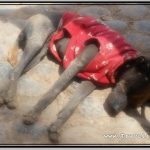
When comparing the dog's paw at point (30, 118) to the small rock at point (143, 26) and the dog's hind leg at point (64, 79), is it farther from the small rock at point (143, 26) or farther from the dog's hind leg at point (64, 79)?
the small rock at point (143, 26)

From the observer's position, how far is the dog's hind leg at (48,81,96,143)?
7.95ft

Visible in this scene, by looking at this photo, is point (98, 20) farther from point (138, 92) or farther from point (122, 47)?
point (138, 92)

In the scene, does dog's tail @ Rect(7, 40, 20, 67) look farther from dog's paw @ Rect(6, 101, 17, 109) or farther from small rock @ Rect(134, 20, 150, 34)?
small rock @ Rect(134, 20, 150, 34)

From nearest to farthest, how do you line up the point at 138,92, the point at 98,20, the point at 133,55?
the point at 138,92 → the point at 133,55 → the point at 98,20

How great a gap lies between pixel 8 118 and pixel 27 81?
27 centimetres

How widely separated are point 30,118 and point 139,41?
0.91 meters

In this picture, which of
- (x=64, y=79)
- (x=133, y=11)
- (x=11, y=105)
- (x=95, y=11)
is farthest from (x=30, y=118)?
(x=133, y=11)

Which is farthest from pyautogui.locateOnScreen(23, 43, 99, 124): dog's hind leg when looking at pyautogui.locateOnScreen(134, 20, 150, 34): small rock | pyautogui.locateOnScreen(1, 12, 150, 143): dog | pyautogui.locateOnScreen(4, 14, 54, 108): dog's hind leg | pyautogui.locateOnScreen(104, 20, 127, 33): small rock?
pyautogui.locateOnScreen(134, 20, 150, 34): small rock

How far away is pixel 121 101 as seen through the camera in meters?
2.48

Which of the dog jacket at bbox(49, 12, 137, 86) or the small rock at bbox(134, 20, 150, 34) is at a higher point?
the dog jacket at bbox(49, 12, 137, 86)

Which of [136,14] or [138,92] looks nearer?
[138,92]

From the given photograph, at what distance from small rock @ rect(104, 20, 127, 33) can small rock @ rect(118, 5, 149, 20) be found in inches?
3.7

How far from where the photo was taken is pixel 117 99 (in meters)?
2.50

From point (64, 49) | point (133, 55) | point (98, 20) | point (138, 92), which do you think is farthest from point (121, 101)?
point (98, 20)
